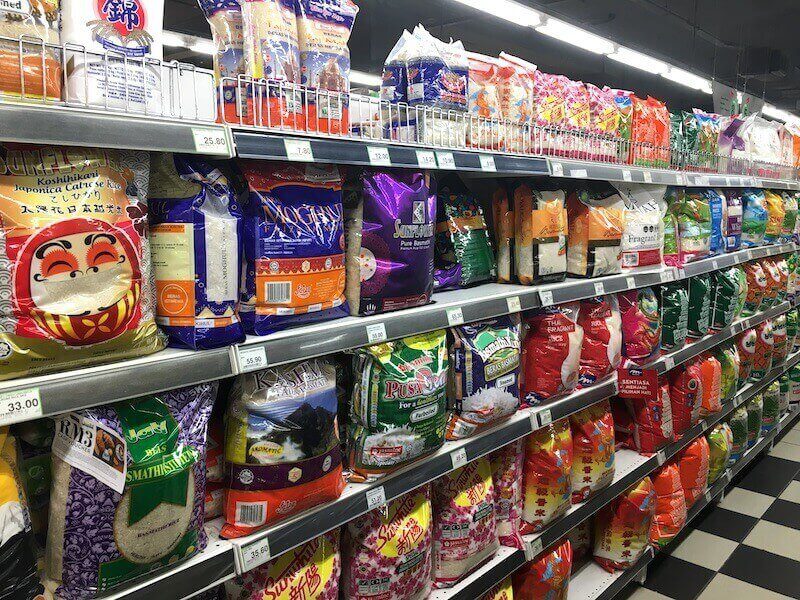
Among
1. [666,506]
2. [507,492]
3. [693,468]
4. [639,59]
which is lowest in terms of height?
[666,506]

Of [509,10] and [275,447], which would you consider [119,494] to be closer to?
[275,447]

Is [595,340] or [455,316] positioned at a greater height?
[455,316]

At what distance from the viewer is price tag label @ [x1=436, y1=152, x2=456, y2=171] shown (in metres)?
1.54

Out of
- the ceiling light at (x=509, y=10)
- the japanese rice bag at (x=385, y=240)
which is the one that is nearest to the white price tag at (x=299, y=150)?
the japanese rice bag at (x=385, y=240)

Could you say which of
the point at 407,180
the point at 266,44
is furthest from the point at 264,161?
the point at 407,180

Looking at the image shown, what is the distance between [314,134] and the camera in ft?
4.15

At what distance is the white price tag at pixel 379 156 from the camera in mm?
1367

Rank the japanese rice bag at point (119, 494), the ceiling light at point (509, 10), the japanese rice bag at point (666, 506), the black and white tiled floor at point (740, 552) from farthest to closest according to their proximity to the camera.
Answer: the ceiling light at point (509, 10), the japanese rice bag at point (666, 506), the black and white tiled floor at point (740, 552), the japanese rice bag at point (119, 494)

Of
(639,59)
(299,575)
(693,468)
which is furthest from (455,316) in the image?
(639,59)

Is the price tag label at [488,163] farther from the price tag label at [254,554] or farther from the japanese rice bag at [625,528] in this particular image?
the japanese rice bag at [625,528]

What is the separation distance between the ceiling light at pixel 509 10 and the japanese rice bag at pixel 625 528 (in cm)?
360

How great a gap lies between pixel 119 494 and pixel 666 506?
8.33 ft

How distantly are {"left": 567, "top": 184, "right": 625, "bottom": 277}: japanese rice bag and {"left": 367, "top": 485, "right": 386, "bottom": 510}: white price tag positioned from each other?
1.22 metres

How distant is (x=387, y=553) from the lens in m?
1.55
